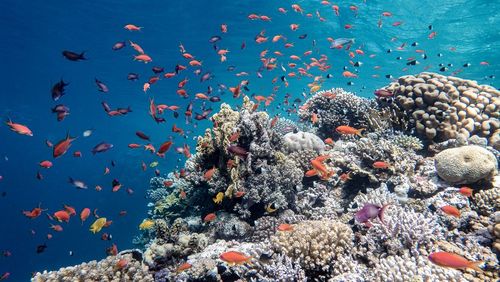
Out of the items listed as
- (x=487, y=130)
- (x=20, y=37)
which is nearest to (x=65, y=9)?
(x=20, y=37)

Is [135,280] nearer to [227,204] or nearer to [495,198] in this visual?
[227,204]

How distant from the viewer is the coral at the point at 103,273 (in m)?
5.28

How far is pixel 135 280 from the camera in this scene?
5352 millimetres

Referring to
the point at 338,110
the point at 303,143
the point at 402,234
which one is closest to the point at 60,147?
the point at 303,143

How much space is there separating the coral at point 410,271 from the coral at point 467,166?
2.70m

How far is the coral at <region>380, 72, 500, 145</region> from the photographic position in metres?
8.30

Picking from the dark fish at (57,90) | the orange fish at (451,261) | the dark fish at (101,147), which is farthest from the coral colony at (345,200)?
the dark fish at (57,90)

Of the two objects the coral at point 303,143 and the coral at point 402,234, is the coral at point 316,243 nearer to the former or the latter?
the coral at point 402,234

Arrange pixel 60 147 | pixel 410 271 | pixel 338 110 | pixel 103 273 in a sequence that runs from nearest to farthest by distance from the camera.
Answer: pixel 410 271, pixel 103 273, pixel 60 147, pixel 338 110

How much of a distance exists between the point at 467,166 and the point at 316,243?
3964 mm

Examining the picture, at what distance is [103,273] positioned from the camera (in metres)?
5.34

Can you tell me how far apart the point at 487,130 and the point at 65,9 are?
29597mm

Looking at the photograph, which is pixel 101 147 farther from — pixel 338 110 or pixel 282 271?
pixel 338 110

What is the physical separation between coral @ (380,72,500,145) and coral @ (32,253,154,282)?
7904 mm
